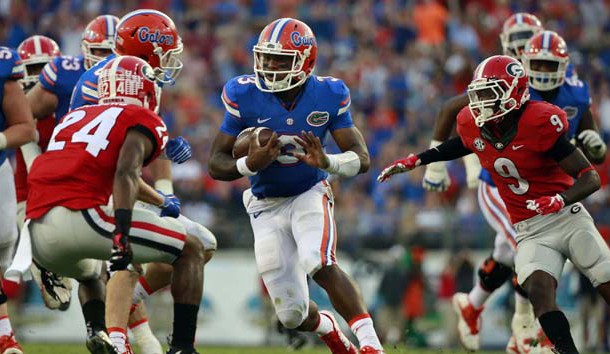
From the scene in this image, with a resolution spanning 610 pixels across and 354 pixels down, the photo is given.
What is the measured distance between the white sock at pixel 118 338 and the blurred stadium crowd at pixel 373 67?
22.7 feet

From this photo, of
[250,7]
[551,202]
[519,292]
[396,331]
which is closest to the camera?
[551,202]

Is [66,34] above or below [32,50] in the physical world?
below

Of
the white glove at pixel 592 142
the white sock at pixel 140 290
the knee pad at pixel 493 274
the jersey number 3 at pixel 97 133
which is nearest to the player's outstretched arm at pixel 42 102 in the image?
the white sock at pixel 140 290

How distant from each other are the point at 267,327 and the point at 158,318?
1298 mm

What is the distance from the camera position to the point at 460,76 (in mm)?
15500

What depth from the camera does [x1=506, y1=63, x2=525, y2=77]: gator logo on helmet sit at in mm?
7032

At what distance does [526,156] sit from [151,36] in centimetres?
249

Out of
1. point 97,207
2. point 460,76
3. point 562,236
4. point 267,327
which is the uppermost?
point 97,207

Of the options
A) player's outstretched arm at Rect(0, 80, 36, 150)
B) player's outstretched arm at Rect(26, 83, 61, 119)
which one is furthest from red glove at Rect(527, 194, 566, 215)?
player's outstretched arm at Rect(26, 83, 61, 119)

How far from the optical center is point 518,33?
9.31 meters

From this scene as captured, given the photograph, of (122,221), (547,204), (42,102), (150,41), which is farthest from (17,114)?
(547,204)

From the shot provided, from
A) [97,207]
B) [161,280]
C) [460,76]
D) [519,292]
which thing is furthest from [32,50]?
[460,76]

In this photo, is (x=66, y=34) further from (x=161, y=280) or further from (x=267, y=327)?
(x=161, y=280)

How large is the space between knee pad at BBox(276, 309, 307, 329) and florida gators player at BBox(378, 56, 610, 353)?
40.9 inches
